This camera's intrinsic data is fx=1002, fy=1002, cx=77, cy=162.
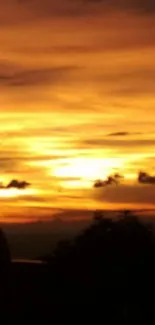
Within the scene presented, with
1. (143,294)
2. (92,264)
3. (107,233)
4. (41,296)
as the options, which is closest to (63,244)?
(107,233)

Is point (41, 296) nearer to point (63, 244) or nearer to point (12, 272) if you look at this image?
point (12, 272)

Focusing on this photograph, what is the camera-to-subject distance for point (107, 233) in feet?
161

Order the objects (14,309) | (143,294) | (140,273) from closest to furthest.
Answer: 1. (14,309)
2. (143,294)
3. (140,273)

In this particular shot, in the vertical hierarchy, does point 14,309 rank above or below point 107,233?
below

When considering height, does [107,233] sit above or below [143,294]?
above

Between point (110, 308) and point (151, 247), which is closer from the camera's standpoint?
point (110, 308)

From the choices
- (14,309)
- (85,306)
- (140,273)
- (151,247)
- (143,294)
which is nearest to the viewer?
(14,309)

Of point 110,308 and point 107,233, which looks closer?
point 110,308

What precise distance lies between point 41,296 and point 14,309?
104 cm

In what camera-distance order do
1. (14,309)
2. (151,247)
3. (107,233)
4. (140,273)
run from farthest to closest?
(107,233), (151,247), (140,273), (14,309)

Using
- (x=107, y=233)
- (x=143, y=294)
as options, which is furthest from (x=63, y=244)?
(x=143, y=294)

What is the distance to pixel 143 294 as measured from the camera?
36.2m

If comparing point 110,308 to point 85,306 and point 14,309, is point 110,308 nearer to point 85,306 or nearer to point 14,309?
point 85,306

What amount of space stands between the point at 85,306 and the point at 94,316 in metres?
0.45
